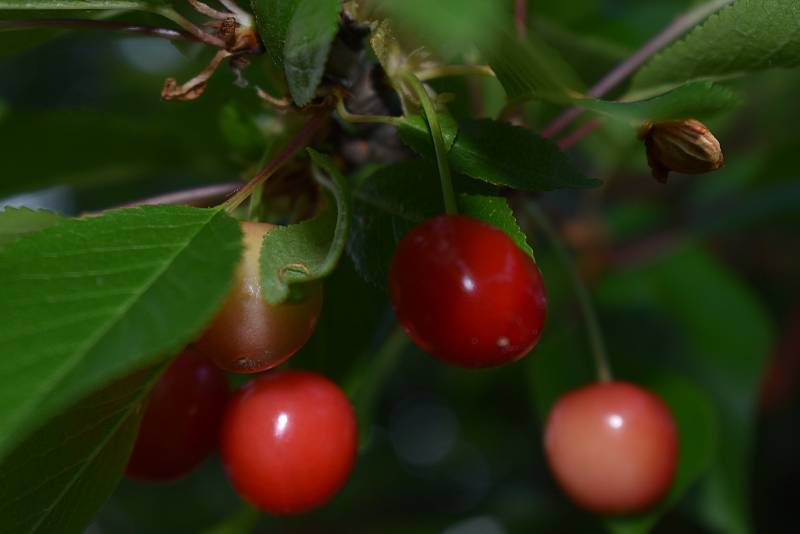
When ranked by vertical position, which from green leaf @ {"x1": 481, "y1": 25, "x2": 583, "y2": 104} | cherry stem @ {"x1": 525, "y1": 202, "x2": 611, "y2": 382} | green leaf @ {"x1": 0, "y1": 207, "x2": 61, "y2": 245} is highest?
green leaf @ {"x1": 481, "y1": 25, "x2": 583, "y2": 104}

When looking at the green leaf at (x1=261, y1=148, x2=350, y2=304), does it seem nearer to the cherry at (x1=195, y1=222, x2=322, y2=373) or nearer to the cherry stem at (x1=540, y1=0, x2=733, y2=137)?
the cherry at (x1=195, y1=222, x2=322, y2=373)

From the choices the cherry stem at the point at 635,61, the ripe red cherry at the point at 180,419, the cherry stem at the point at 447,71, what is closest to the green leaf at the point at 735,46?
the cherry stem at the point at 635,61

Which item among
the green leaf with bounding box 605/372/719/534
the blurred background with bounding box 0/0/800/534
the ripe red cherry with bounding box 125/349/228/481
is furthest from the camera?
the blurred background with bounding box 0/0/800/534

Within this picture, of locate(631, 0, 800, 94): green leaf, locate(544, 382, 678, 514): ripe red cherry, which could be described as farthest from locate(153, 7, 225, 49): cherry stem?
locate(544, 382, 678, 514): ripe red cherry

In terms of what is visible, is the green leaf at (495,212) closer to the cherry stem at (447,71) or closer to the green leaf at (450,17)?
the cherry stem at (447,71)

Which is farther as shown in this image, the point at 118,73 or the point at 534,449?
the point at 118,73

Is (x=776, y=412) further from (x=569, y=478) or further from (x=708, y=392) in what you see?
Result: (x=569, y=478)

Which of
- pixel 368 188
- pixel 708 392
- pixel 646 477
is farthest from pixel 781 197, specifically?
pixel 368 188
